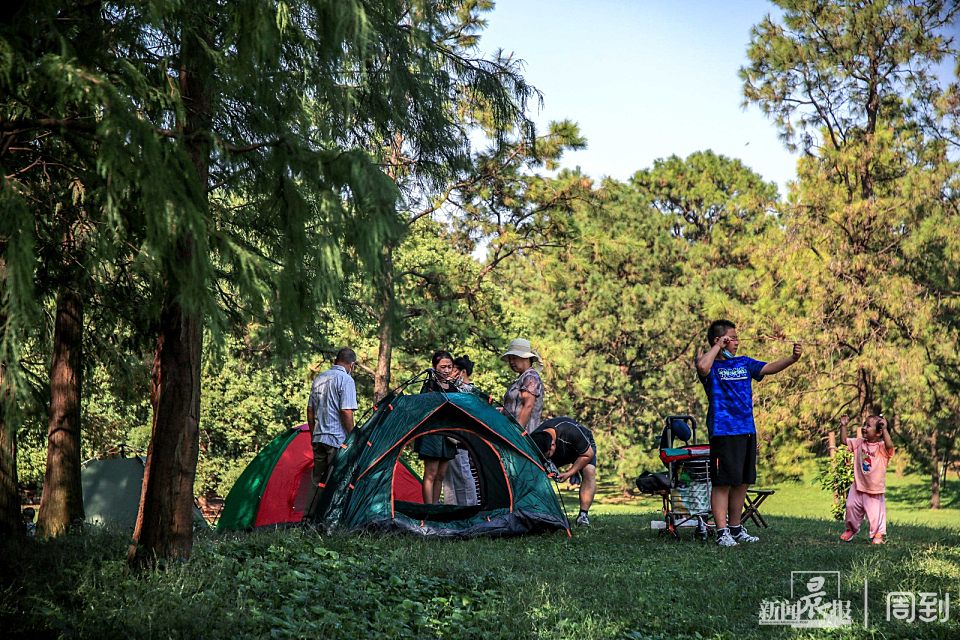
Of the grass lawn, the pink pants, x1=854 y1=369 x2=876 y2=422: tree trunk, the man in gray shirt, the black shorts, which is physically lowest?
the grass lawn

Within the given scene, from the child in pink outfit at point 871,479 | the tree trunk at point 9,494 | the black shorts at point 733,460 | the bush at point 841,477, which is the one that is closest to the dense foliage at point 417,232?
the tree trunk at point 9,494

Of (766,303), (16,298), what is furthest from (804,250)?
(16,298)

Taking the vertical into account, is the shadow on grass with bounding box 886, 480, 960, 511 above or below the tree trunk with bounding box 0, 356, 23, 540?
below

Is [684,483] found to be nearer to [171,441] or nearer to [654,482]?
[654,482]

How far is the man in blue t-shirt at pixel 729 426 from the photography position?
8.09m

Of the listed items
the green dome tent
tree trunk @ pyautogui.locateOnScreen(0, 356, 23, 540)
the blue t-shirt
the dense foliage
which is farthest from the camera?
the green dome tent

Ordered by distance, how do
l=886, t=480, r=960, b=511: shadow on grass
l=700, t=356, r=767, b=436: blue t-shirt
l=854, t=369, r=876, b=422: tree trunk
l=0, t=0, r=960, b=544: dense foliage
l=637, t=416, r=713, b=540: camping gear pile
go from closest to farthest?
l=0, t=0, r=960, b=544: dense foliage
l=700, t=356, r=767, b=436: blue t-shirt
l=637, t=416, r=713, b=540: camping gear pile
l=854, t=369, r=876, b=422: tree trunk
l=886, t=480, r=960, b=511: shadow on grass

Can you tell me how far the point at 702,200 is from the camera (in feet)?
108

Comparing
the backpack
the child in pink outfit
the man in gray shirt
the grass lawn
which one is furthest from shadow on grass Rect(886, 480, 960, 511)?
the man in gray shirt

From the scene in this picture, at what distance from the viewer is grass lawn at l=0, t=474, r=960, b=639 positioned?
4719 mm

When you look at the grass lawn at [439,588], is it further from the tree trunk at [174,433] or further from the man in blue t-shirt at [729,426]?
the man in blue t-shirt at [729,426]

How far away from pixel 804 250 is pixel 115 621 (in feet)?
64.7

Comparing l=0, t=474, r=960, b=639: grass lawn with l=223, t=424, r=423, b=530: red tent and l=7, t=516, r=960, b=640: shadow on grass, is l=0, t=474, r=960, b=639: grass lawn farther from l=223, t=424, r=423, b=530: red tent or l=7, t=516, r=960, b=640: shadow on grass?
l=223, t=424, r=423, b=530: red tent

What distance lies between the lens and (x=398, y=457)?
360 inches
